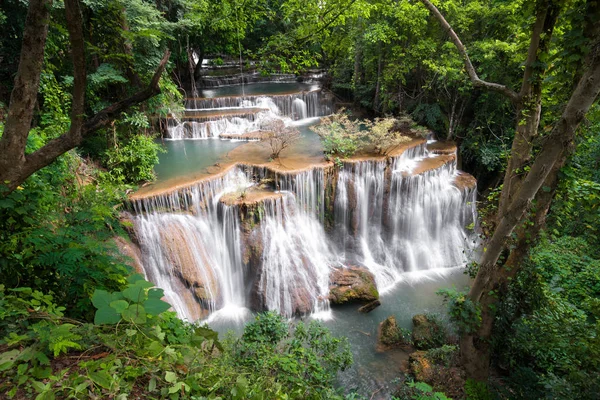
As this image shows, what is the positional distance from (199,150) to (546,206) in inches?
377

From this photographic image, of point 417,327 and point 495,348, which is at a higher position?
point 495,348

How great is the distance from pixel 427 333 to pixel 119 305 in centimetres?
670

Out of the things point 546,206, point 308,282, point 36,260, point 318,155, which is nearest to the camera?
point 36,260

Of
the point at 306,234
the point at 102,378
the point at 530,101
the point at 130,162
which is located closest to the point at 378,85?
the point at 306,234

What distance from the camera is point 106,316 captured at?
1.65 m

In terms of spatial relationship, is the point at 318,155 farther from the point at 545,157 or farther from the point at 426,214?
the point at 545,157

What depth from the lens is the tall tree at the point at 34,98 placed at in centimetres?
227

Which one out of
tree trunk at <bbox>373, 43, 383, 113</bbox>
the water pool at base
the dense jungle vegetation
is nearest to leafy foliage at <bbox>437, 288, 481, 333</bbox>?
the dense jungle vegetation

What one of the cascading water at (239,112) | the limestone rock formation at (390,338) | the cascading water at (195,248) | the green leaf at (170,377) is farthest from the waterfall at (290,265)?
the green leaf at (170,377)

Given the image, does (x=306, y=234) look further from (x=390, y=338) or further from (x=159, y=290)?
(x=159, y=290)

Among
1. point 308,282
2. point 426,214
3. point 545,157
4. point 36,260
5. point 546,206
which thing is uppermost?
point 545,157

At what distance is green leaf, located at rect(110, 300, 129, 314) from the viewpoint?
165 centimetres

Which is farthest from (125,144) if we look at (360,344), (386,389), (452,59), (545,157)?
(452,59)

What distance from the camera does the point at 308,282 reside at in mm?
8070
